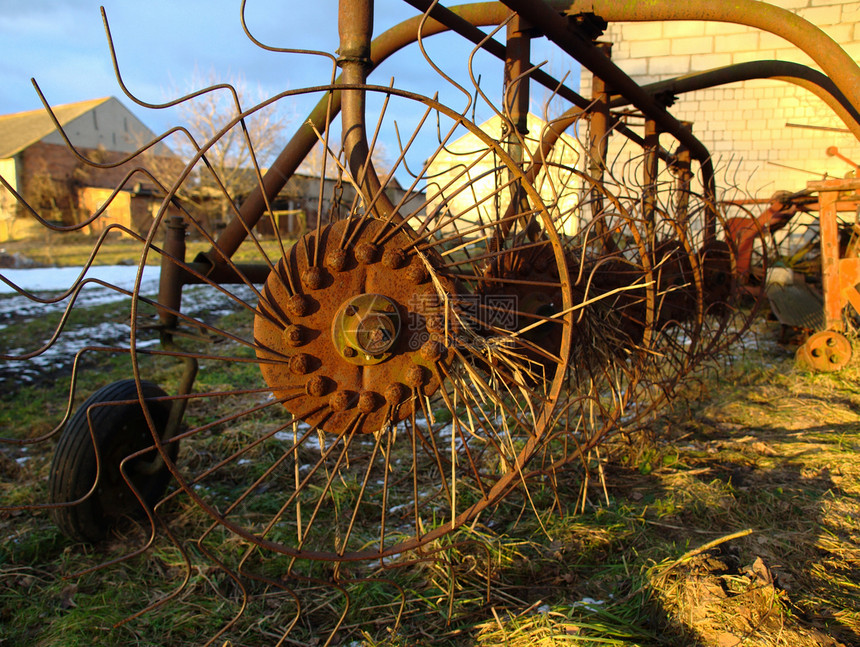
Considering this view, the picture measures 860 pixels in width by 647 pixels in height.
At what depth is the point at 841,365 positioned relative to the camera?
14.3 ft

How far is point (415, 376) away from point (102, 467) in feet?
4.67

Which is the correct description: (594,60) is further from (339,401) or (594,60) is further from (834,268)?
(834,268)

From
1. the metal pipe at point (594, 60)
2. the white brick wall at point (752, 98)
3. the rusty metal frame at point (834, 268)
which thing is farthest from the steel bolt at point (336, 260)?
the white brick wall at point (752, 98)

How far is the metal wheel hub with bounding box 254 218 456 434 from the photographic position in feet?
4.56

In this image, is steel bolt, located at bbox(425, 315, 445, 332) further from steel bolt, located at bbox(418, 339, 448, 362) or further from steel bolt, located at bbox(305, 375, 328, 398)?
steel bolt, located at bbox(305, 375, 328, 398)

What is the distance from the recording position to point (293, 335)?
1374mm

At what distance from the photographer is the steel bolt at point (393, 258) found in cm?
139

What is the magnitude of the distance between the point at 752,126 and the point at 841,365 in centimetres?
684

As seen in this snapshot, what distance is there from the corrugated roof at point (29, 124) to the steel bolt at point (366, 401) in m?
27.2

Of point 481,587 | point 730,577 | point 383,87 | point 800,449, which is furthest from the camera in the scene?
point 800,449

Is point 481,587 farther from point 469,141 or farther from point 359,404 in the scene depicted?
point 469,141

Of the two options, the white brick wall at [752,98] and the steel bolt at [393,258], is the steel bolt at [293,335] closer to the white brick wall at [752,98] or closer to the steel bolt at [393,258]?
the steel bolt at [393,258]

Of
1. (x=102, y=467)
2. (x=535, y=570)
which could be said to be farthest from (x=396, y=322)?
(x=102, y=467)

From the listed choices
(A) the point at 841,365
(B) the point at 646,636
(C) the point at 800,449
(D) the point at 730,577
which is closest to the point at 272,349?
(B) the point at 646,636
